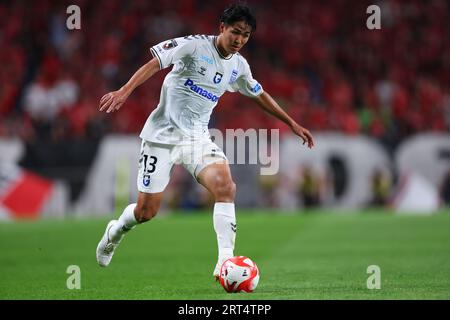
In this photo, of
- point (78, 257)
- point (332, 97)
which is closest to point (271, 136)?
point (332, 97)

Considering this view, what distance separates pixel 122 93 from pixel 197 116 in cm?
131

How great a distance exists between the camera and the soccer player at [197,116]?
8172 millimetres

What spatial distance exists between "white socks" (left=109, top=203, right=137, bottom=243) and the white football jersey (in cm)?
73

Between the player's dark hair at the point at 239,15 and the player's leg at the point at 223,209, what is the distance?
4.27ft

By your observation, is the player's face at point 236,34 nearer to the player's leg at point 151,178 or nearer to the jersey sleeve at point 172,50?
the jersey sleeve at point 172,50

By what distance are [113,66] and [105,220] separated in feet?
21.7

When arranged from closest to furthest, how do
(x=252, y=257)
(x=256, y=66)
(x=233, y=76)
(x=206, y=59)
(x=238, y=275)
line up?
(x=238, y=275)
(x=206, y=59)
(x=233, y=76)
(x=252, y=257)
(x=256, y=66)

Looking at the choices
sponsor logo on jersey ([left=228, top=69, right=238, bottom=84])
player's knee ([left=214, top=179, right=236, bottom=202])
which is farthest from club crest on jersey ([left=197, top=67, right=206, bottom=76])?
player's knee ([left=214, top=179, right=236, bottom=202])

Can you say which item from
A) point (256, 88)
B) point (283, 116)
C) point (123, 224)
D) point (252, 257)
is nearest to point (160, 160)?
point (123, 224)

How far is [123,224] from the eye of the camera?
9023mm

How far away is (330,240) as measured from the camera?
559 inches

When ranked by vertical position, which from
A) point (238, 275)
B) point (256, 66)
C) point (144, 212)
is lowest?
point (238, 275)

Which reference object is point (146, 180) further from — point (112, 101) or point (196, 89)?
point (112, 101)
